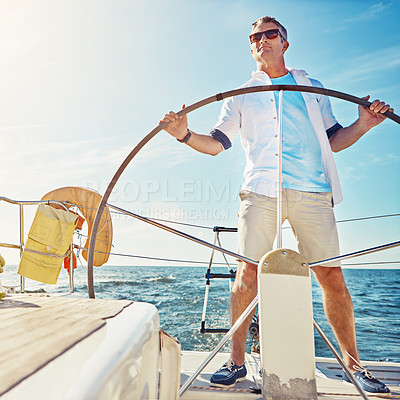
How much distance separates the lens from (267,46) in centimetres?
150

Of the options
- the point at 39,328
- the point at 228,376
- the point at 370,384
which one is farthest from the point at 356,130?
the point at 39,328

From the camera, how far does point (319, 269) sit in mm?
1326

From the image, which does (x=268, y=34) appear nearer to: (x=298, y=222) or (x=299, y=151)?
(x=299, y=151)

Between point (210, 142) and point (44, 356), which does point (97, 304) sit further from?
point (210, 142)

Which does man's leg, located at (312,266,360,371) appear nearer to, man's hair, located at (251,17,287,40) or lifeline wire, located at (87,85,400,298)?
lifeline wire, located at (87,85,400,298)

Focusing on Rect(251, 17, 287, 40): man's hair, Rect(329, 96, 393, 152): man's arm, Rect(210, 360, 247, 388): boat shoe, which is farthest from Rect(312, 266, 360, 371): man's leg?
Rect(251, 17, 287, 40): man's hair

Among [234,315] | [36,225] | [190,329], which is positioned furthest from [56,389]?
[190,329]

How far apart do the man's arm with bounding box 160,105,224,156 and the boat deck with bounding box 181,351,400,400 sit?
2.70ft

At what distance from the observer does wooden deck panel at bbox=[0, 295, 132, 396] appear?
24 cm

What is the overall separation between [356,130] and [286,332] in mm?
897

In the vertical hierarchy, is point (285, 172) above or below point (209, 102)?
below

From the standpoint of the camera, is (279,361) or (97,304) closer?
(97,304)

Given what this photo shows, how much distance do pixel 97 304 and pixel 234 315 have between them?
0.88m

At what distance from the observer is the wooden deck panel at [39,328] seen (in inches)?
9.4
